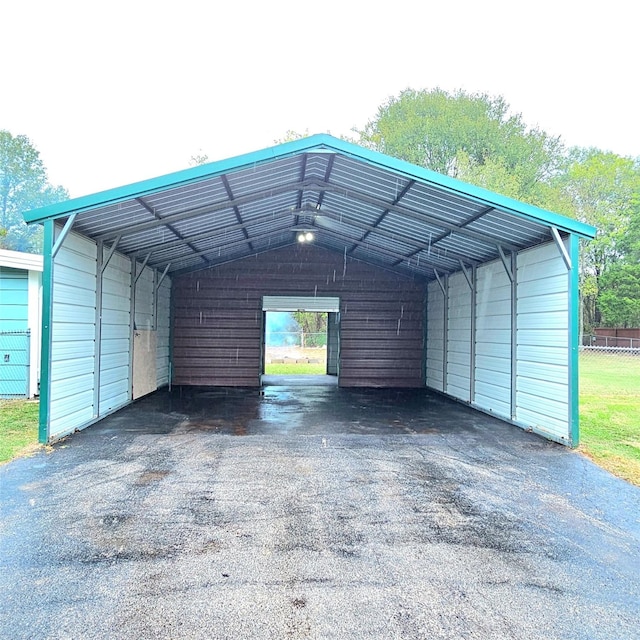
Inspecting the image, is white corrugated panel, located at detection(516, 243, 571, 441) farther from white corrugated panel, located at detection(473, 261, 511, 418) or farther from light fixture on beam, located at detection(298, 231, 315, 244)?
light fixture on beam, located at detection(298, 231, 315, 244)

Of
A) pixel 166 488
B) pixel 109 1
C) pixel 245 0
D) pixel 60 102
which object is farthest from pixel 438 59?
pixel 60 102

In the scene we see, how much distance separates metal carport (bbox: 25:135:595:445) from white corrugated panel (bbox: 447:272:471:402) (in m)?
0.04

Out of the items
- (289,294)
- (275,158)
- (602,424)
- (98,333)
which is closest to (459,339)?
(602,424)

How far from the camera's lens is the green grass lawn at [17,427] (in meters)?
5.32

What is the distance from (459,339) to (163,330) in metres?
6.42

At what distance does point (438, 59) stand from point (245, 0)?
13862 mm

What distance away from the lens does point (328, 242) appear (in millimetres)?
11492

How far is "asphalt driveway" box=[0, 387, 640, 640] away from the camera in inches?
92.4

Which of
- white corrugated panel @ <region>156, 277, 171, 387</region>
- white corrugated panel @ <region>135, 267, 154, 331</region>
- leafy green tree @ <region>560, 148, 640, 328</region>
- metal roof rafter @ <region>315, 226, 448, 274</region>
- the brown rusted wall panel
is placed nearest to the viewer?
white corrugated panel @ <region>135, 267, 154, 331</region>

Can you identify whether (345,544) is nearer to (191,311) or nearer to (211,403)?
(211,403)

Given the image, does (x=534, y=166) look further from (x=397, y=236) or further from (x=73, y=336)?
(x=73, y=336)

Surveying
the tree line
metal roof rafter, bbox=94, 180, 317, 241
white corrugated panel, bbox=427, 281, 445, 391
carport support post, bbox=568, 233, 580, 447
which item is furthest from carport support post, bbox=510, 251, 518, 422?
the tree line

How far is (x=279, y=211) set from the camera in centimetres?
870

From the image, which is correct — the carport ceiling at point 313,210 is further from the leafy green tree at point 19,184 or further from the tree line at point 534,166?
the leafy green tree at point 19,184
